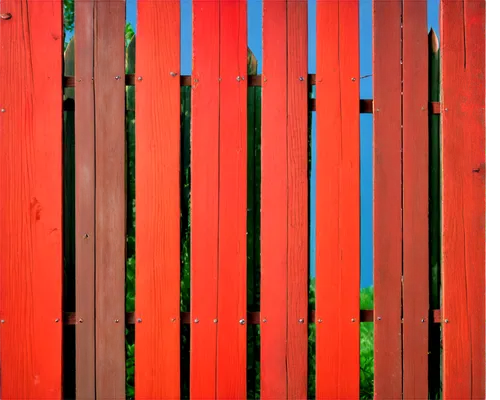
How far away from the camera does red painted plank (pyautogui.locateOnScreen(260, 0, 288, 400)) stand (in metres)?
2.30

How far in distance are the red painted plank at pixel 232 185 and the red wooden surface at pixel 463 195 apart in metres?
1.00

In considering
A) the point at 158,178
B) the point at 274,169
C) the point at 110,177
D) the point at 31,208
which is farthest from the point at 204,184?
the point at 31,208

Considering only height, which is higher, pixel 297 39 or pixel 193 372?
pixel 297 39

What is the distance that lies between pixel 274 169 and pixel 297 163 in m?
0.11

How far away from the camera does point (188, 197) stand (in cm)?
259

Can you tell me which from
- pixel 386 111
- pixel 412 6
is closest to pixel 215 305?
pixel 386 111

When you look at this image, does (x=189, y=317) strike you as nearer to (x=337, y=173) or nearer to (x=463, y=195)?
(x=337, y=173)

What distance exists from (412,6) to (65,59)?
Answer: 1.78 metres

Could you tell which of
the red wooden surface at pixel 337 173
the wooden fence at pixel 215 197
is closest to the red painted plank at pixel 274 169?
the wooden fence at pixel 215 197

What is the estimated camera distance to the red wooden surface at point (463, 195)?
2396 millimetres

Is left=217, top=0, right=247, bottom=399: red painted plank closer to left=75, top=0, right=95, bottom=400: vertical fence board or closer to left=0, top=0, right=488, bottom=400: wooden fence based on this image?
left=0, top=0, right=488, bottom=400: wooden fence

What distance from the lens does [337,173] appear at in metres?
2.32

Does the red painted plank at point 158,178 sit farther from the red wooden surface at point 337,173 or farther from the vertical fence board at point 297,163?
the red wooden surface at point 337,173

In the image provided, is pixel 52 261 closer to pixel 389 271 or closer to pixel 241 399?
pixel 241 399
